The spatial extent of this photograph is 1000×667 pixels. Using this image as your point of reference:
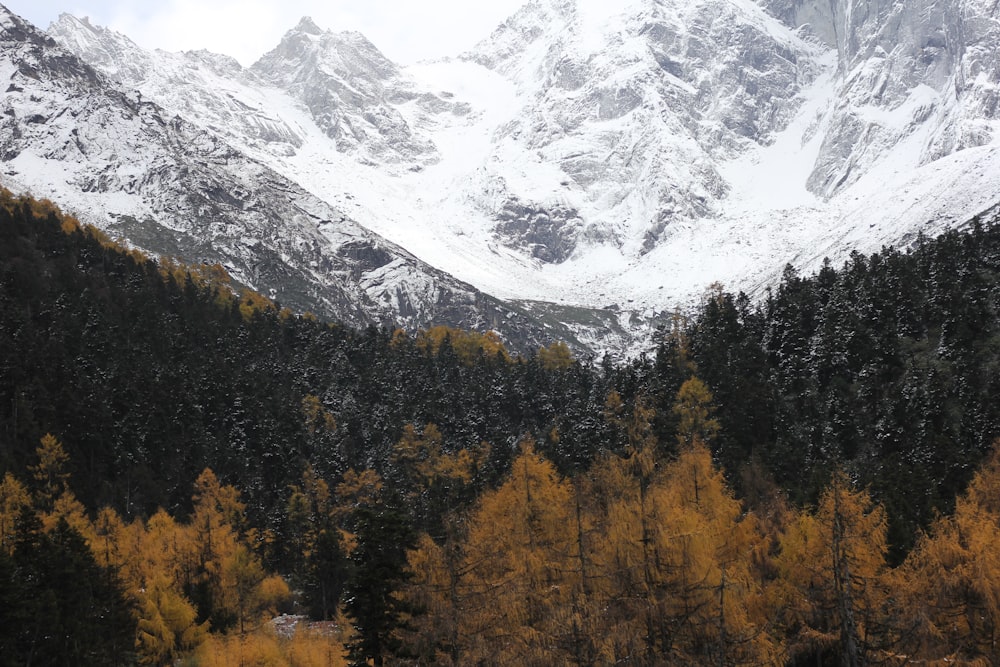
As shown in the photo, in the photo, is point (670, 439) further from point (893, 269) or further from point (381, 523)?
point (381, 523)

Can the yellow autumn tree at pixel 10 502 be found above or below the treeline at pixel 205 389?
below

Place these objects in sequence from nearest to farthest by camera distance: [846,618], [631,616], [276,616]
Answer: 1. [846,618]
2. [631,616]
3. [276,616]

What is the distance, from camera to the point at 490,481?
90.9m

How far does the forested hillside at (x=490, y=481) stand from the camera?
41969 millimetres

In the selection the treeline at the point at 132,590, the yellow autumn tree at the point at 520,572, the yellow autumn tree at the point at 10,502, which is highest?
the yellow autumn tree at the point at 520,572

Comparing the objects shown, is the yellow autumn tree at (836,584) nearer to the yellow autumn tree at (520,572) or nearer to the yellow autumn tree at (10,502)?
the yellow autumn tree at (520,572)

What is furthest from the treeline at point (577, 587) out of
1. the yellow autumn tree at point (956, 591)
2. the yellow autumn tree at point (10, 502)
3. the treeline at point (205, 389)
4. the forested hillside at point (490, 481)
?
the treeline at point (205, 389)

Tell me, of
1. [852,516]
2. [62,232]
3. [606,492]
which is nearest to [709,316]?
[606,492]

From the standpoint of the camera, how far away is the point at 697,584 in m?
41.5

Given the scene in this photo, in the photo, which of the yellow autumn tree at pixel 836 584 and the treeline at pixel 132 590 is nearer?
the yellow autumn tree at pixel 836 584

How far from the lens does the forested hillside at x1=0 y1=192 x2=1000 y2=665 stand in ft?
138

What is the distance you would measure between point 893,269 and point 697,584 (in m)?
79.1

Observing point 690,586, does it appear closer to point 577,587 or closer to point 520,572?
point 577,587

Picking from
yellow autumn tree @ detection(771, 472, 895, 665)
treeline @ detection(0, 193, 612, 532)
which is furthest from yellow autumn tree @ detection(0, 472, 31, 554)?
yellow autumn tree @ detection(771, 472, 895, 665)
